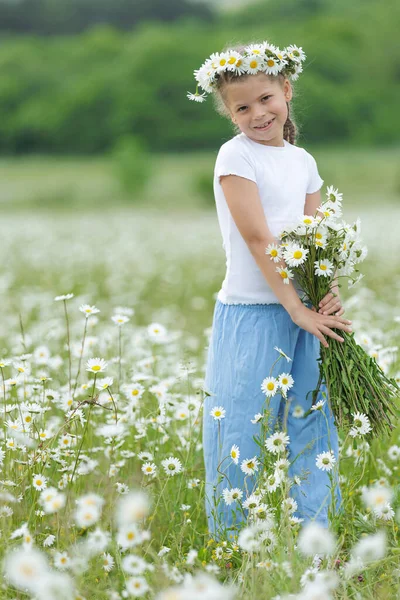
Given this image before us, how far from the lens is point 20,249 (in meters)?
11.7

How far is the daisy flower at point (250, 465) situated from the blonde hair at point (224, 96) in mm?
1300

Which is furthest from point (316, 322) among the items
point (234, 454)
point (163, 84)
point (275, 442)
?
point (163, 84)

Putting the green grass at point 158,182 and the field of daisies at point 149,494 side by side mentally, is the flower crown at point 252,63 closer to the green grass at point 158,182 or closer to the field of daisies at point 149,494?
the field of daisies at point 149,494

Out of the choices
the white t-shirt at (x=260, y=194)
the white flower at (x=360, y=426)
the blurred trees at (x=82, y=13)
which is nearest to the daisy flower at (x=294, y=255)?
the white t-shirt at (x=260, y=194)

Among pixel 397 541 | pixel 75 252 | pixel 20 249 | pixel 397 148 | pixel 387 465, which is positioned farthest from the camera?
pixel 397 148

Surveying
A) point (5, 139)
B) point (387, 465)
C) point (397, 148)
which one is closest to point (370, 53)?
point (397, 148)

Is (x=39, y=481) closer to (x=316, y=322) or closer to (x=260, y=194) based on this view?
(x=316, y=322)

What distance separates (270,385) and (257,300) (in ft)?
1.12

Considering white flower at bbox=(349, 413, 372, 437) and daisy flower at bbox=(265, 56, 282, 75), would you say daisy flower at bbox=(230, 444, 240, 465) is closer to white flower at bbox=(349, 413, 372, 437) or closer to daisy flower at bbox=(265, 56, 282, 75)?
white flower at bbox=(349, 413, 372, 437)

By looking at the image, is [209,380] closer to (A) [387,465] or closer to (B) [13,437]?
(B) [13,437]

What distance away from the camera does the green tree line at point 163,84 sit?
5319 centimetres

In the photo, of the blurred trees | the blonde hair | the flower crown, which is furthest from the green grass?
the blurred trees

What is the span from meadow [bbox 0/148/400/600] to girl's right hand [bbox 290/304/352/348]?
1.22 ft

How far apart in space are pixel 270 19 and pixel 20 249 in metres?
71.1
